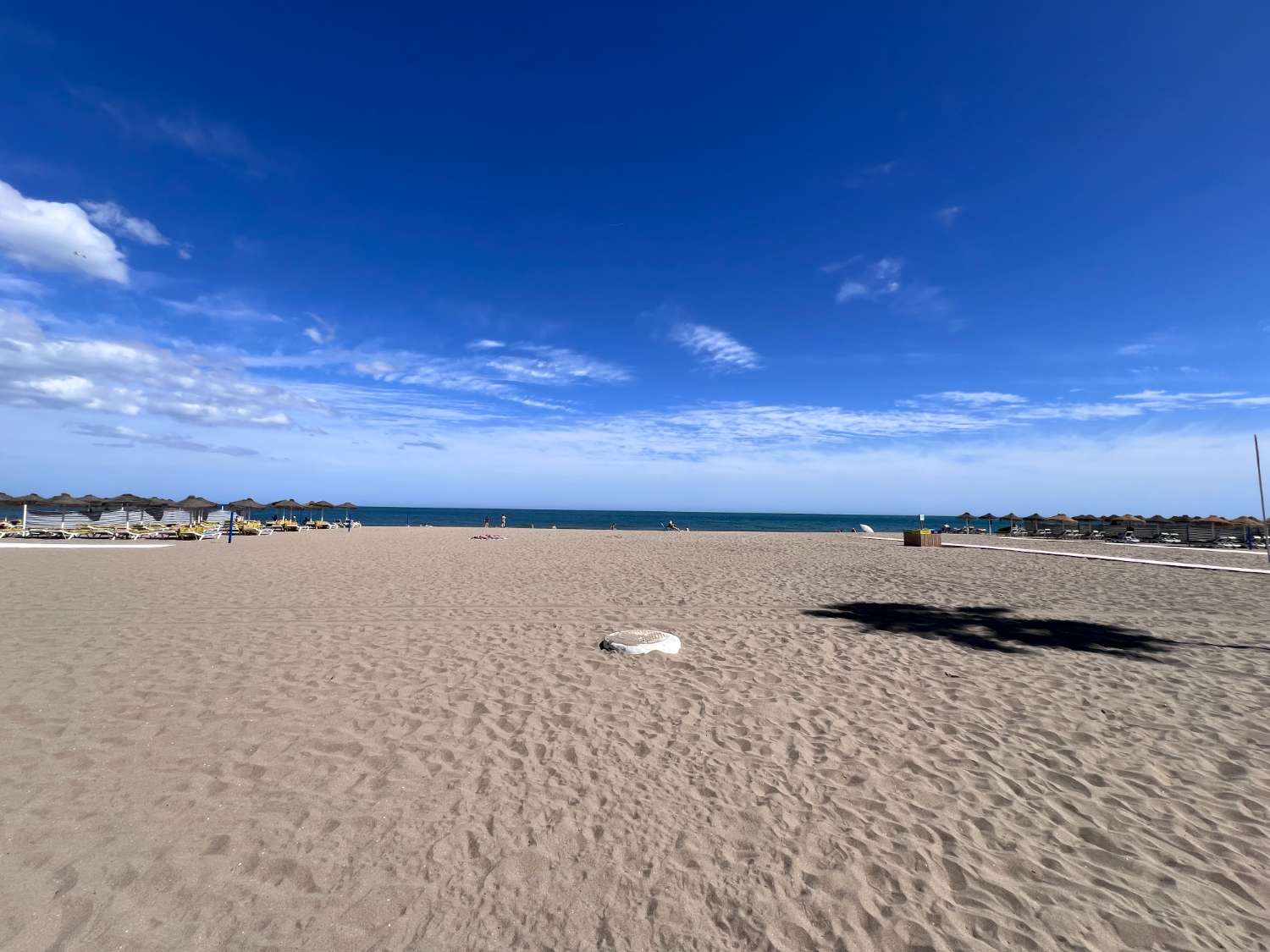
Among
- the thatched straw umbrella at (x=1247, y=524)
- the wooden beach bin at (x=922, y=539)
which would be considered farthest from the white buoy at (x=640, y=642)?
the thatched straw umbrella at (x=1247, y=524)

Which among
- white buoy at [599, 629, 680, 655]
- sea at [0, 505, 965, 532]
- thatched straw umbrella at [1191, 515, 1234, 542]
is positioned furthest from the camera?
sea at [0, 505, 965, 532]

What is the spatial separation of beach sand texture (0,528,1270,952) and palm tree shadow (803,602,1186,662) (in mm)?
133

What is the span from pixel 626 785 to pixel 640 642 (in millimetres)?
3425

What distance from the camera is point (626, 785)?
13.6 ft

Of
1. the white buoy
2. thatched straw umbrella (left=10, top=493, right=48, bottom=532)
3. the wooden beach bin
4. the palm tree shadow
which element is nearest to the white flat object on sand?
thatched straw umbrella (left=10, top=493, right=48, bottom=532)

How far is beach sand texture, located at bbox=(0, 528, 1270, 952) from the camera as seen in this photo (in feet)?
9.51

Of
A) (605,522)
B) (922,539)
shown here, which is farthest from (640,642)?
(605,522)

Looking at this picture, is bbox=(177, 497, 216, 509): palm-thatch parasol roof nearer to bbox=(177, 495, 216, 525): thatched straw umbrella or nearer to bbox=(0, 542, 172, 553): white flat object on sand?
bbox=(177, 495, 216, 525): thatched straw umbrella

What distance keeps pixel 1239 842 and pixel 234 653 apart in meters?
9.67

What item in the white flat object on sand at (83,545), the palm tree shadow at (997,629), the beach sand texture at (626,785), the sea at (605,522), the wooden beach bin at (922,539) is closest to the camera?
the beach sand texture at (626,785)

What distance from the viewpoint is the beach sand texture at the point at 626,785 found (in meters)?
2.90

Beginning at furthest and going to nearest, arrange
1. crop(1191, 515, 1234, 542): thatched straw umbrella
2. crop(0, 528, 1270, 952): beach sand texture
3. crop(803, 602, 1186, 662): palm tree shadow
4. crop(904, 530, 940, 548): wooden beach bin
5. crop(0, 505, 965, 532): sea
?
crop(0, 505, 965, 532): sea < crop(1191, 515, 1234, 542): thatched straw umbrella < crop(904, 530, 940, 548): wooden beach bin < crop(803, 602, 1186, 662): palm tree shadow < crop(0, 528, 1270, 952): beach sand texture

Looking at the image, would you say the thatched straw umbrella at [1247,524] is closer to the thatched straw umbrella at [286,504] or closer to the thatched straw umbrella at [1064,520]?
the thatched straw umbrella at [1064,520]

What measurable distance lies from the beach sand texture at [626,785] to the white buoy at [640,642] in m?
0.20
